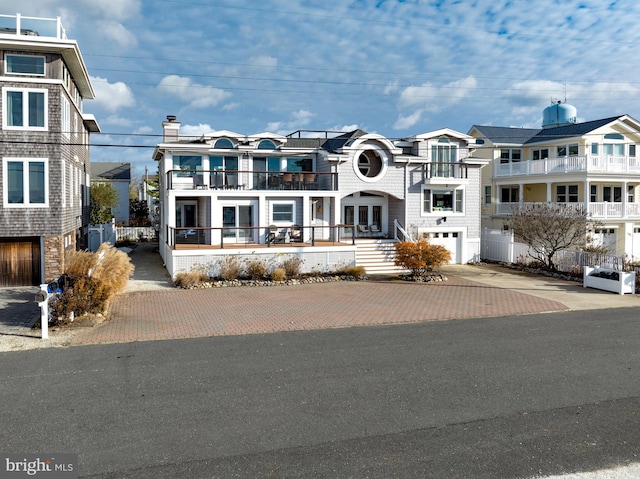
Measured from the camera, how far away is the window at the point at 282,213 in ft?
81.0

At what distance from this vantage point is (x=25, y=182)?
17891 mm

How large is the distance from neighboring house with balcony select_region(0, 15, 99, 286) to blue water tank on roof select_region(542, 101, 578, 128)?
34857 mm

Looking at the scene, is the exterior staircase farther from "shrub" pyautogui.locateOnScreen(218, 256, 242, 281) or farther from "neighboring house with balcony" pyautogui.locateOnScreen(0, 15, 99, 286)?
"neighboring house with balcony" pyautogui.locateOnScreen(0, 15, 99, 286)

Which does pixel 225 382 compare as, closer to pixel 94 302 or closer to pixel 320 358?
pixel 320 358

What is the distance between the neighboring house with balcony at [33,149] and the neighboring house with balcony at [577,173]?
2082 cm

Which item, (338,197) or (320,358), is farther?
(338,197)

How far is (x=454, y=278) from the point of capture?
21.9 m

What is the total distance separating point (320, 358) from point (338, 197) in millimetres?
15828

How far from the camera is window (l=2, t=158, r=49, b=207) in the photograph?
58.2 ft

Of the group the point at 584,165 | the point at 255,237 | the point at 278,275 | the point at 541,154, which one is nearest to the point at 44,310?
the point at 278,275

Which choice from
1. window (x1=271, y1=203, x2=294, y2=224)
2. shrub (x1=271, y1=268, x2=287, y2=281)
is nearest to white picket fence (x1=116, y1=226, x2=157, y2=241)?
window (x1=271, y1=203, x2=294, y2=224)

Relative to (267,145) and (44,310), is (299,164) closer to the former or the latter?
(267,145)


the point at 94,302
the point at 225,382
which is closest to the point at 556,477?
the point at 225,382

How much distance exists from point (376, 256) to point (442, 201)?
6.07 metres
